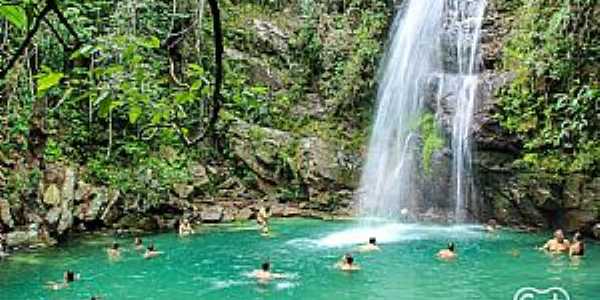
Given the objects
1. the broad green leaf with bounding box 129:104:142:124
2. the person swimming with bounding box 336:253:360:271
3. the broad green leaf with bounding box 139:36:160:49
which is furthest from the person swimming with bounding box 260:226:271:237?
the broad green leaf with bounding box 139:36:160:49

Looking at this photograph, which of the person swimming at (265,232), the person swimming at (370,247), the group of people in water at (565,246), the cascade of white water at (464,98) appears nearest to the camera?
the group of people in water at (565,246)

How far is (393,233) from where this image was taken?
1441cm

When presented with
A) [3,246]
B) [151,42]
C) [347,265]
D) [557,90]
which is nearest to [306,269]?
[347,265]

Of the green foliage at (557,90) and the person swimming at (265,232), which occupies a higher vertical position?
the green foliage at (557,90)

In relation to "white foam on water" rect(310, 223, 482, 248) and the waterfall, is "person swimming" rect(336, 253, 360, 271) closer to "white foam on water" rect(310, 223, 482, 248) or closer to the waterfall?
"white foam on water" rect(310, 223, 482, 248)

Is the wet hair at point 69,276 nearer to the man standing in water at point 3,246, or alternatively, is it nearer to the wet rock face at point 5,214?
the man standing in water at point 3,246

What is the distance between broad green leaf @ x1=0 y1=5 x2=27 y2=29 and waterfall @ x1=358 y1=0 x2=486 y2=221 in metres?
14.8

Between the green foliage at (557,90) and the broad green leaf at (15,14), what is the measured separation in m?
12.3

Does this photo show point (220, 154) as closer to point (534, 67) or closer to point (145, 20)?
point (145, 20)

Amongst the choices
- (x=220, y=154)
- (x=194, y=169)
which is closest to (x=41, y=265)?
(x=194, y=169)

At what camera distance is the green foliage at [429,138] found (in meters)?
16.4

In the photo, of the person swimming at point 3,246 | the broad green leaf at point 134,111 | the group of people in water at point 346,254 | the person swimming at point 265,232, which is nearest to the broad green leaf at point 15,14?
the broad green leaf at point 134,111

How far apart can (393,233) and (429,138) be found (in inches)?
122

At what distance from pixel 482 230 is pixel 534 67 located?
3424 millimetres
